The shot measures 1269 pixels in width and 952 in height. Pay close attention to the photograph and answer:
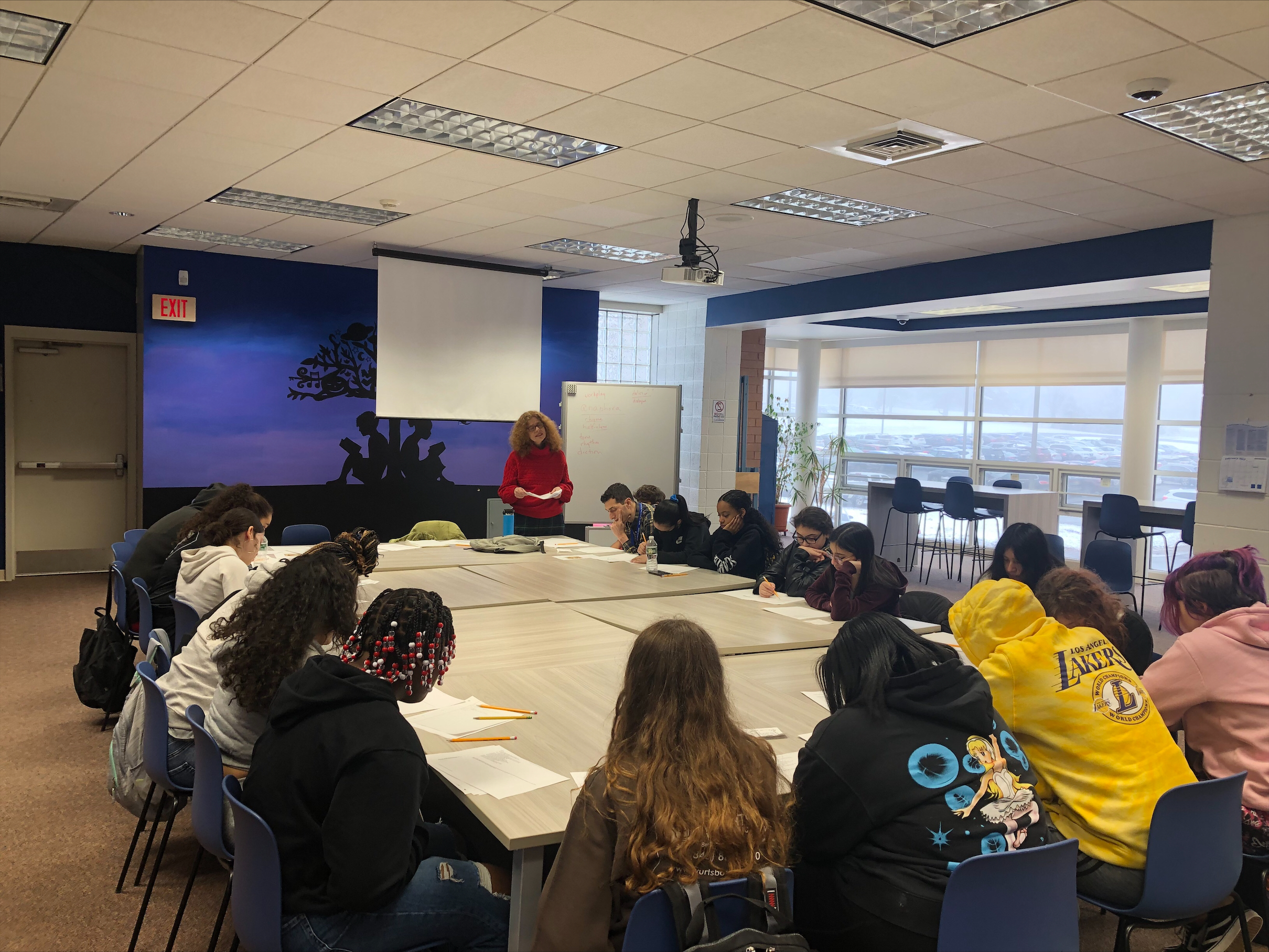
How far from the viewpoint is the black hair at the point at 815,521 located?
14.9 ft

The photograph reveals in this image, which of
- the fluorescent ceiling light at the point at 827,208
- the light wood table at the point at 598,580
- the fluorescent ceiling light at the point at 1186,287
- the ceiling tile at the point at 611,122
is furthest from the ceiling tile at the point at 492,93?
the fluorescent ceiling light at the point at 1186,287

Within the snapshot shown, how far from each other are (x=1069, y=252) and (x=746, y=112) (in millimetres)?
3375

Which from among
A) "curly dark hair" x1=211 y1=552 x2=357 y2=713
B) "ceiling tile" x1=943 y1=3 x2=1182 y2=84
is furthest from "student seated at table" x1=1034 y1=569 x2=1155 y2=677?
"curly dark hair" x1=211 y1=552 x2=357 y2=713

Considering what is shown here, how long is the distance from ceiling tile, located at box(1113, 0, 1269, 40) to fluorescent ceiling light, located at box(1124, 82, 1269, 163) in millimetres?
580

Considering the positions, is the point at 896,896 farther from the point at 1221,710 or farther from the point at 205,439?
the point at 205,439

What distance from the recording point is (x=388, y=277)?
6992 millimetres

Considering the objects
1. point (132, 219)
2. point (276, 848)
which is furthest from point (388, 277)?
point (276, 848)

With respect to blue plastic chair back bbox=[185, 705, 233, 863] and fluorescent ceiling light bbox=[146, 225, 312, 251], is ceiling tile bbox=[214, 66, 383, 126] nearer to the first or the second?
blue plastic chair back bbox=[185, 705, 233, 863]

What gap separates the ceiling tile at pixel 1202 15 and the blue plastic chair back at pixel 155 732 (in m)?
3.30

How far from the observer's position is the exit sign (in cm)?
716

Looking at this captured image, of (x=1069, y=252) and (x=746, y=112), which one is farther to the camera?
(x=1069, y=252)

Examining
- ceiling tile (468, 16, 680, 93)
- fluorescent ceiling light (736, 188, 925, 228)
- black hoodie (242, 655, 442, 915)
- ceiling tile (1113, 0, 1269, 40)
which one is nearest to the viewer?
black hoodie (242, 655, 442, 915)

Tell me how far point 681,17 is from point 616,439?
248 inches

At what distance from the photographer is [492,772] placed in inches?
84.6
